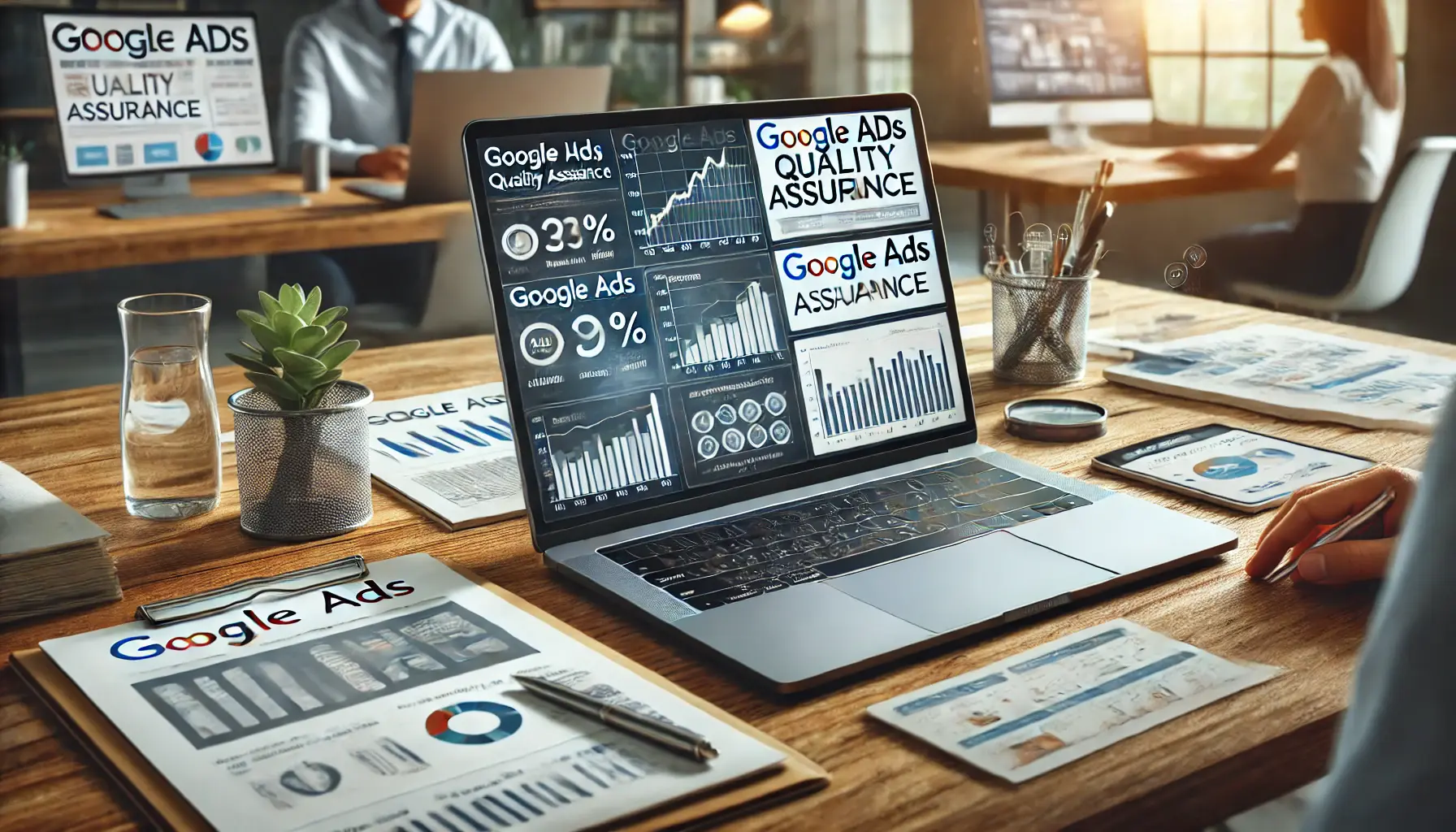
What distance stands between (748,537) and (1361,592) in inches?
16.0

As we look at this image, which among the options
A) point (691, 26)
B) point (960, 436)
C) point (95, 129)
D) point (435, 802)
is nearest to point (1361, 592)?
point (960, 436)

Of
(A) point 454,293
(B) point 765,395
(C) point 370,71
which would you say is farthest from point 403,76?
(B) point 765,395

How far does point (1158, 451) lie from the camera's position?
114 cm

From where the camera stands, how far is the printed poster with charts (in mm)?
1024

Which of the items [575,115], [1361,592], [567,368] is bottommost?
[1361,592]

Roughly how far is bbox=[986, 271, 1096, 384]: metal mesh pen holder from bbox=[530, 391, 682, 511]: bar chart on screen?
535mm

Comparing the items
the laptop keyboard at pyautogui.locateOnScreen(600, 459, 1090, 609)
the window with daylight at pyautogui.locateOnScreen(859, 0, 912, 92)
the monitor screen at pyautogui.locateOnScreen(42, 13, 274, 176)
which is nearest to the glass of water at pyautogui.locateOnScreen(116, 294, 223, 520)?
the laptop keyboard at pyautogui.locateOnScreen(600, 459, 1090, 609)

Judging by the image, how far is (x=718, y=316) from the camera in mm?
1010

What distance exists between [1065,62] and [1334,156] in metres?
0.86

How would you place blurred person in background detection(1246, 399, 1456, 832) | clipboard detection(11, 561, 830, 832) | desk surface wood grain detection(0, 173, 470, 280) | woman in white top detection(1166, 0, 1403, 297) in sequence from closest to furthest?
blurred person in background detection(1246, 399, 1456, 832) < clipboard detection(11, 561, 830, 832) < desk surface wood grain detection(0, 173, 470, 280) < woman in white top detection(1166, 0, 1403, 297)

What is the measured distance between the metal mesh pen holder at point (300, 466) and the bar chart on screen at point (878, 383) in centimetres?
35

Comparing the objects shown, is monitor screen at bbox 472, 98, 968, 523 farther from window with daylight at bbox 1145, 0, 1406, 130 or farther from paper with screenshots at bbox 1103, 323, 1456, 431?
window with daylight at bbox 1145, 0, 1406, 130

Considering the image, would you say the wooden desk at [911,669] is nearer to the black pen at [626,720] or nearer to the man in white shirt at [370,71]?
the black pen at [626,720]

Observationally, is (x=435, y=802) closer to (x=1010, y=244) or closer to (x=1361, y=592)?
(x=1361, y=592)
